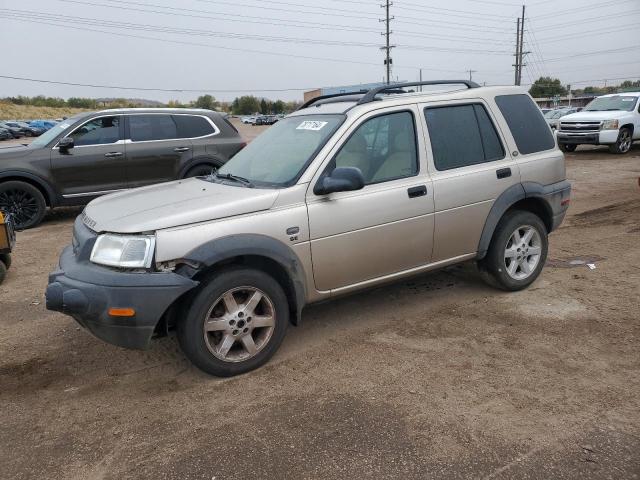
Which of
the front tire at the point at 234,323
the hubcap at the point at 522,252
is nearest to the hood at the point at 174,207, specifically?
the front tire at the point at 234,323

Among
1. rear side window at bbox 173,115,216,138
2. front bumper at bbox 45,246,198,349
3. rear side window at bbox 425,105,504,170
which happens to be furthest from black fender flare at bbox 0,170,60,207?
rear side window at bbox 425,105,504,170

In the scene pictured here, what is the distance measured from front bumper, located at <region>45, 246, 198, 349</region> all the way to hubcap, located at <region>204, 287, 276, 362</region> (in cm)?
32

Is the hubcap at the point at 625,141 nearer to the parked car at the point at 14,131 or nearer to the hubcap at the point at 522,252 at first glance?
the hubcap at the point at 522,252

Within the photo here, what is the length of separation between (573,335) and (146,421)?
124 inches

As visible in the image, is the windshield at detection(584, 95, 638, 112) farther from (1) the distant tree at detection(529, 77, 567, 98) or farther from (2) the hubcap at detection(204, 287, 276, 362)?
(1) the distant tree at detection(529, 77, 567, 98)

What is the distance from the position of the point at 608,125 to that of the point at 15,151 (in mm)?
16069

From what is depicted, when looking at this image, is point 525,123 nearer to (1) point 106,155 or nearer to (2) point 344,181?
(2) point 344,181

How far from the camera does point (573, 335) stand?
13.5 ft

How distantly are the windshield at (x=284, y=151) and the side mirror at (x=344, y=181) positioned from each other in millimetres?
254

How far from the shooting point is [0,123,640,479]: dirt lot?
2758 millimetres

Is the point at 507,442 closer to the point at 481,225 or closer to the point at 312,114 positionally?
the point at 481,225

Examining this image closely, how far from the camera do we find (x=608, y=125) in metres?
16.5

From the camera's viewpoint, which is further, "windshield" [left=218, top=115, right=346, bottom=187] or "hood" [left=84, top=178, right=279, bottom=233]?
"windshield" [left=218, top=115, right=346, bottom=187]

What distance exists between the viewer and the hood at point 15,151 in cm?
830
